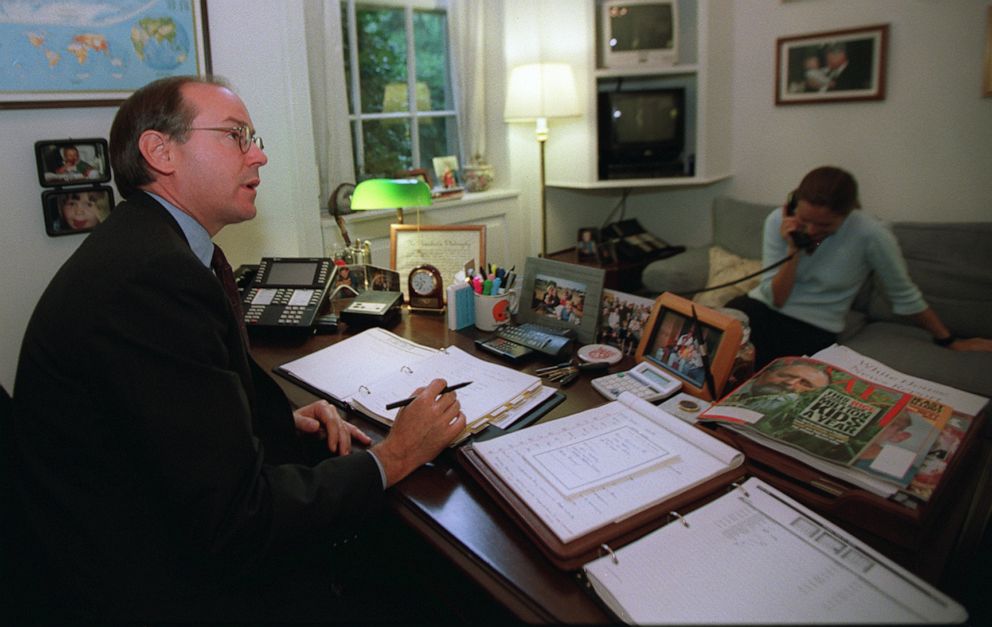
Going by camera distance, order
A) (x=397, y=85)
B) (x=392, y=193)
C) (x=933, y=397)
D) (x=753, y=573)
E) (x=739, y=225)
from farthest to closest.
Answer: (x=739, y=225) → (x=397, y=85) → (x=392, y=193) → (x=933, y=397) → (x=753, y=573)

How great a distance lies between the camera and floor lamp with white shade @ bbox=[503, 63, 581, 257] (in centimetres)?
348

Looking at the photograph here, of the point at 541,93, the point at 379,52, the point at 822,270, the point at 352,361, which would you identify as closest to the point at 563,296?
the point at 352,361

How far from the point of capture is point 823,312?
7.90 feet

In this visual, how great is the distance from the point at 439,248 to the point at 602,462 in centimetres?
119

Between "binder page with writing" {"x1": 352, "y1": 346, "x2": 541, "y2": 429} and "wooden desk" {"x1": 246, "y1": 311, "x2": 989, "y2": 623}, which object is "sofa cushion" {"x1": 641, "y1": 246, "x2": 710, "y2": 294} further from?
"wooden desk" {"x1": 246, "y1": 311, "x2": 989, "y2": 623}

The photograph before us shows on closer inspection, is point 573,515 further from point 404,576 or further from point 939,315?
point 939,315

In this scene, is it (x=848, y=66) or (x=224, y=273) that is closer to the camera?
(x=224, y=273)

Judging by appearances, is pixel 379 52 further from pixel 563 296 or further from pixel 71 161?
pixel 563 296

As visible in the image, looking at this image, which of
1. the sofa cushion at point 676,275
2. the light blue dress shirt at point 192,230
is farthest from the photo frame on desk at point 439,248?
the sofa cushion at point 676,275

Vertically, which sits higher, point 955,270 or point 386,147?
point 386,147

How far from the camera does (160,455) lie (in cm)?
88

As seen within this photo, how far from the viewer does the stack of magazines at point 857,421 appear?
0.92m

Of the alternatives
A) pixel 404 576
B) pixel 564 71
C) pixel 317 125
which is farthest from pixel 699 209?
pixel 404 576

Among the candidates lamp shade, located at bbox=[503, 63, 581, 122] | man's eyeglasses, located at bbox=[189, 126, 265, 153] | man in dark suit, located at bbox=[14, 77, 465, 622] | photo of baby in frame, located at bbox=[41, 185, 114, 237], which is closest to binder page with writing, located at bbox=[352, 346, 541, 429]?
man in dark suit, located at bbox=[14, 77, 465, 622]
